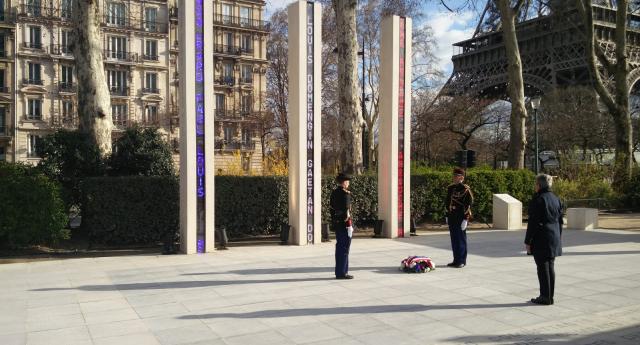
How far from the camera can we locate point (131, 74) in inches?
2311

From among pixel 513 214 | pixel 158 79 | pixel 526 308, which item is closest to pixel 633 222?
pixel 513 214

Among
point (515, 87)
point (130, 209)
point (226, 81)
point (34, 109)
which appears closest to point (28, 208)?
point (130, 209)

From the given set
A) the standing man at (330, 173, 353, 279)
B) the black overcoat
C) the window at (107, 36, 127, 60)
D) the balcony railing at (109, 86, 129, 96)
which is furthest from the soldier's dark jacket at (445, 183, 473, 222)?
the window at (107, 36, 127, 60)

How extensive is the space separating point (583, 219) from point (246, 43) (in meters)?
55.2

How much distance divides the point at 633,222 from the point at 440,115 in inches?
712

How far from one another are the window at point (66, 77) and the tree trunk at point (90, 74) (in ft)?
156

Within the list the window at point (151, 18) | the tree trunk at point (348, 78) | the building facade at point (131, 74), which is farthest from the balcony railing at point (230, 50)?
the tree trunk at point (348, 78)

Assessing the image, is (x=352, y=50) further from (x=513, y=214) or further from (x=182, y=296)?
(x=182, y=296)

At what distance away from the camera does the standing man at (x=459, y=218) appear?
983cm

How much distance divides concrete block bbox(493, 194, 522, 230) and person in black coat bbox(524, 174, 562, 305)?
32.4ft

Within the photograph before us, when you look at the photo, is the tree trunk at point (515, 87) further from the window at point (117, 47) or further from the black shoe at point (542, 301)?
the window at point (117, 47)

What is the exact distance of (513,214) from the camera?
16844mm

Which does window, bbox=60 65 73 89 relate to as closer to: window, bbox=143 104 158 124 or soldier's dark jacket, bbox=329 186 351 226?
window, bbox=143 104 158 124

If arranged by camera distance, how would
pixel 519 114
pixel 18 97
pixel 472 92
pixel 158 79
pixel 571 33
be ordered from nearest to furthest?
pixel 519 114 → pixel 472 92 → pixel 571 33 → pixel 18 97 → pixel 158 79
